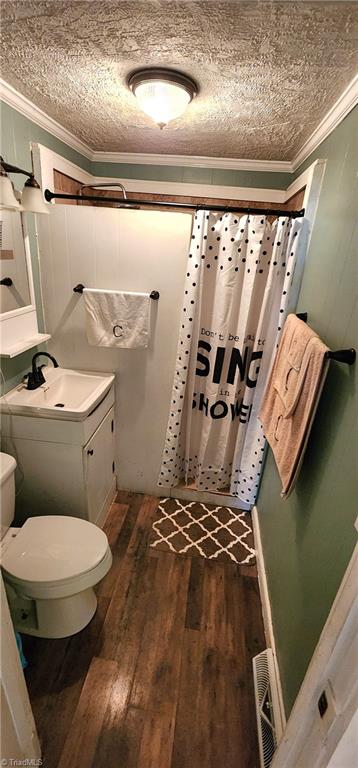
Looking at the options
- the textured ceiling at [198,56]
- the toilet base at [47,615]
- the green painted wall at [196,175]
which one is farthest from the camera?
the green painted wall at [196,175]

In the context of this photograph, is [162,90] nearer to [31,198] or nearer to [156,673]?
[31,198]

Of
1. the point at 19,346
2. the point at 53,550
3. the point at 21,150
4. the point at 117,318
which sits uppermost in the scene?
the point at 21,150

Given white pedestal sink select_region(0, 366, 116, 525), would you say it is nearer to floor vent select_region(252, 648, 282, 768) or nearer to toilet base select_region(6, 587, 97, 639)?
toilet base select_region(6, 587, 97, 639)

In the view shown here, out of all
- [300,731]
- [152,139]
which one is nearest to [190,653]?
[300,731]

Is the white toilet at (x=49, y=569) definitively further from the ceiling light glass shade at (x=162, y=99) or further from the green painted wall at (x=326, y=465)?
the ceiling light glass shade at (x=162, y=99)

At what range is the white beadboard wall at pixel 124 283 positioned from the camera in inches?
68.0

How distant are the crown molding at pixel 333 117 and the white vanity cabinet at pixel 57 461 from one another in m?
1.66

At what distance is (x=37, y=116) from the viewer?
1564mm

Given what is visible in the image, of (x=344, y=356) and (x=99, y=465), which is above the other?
(x=344, y=356)

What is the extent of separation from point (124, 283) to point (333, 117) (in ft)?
3.90

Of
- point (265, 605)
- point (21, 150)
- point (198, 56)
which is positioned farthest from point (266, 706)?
point (21, 150)

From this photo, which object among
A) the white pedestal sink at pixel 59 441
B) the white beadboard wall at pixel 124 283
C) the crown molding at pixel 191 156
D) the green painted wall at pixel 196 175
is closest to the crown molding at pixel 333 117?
the crown molding at pixel 191 156

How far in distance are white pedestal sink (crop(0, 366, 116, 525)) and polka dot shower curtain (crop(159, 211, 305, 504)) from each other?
471 mm

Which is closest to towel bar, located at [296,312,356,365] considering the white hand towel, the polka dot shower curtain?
the polka dot shower curtain
